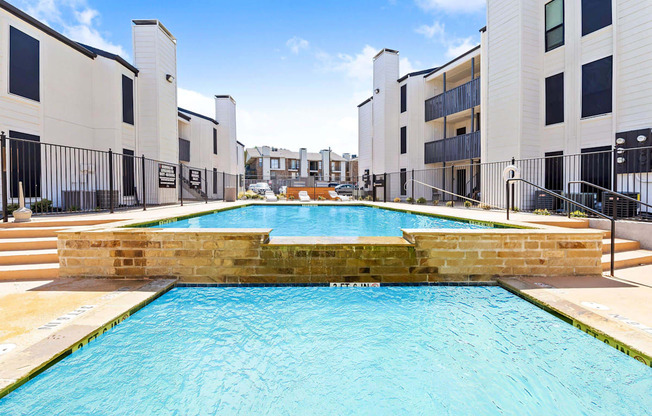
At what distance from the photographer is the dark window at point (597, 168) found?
1021 centimetres

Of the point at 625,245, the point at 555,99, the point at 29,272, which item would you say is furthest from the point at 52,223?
the point at 555,99

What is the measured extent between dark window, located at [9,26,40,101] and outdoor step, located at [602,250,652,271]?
1532 centimetres

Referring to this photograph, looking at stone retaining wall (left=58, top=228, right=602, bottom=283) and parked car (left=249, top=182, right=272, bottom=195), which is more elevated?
parked car (left=249, top=182, right=272, bottom=195)

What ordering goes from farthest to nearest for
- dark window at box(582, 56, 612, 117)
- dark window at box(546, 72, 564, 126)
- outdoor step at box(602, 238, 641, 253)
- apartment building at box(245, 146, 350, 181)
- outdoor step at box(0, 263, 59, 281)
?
apartment building at box(245, 146, 350, 181) < dark window at box(546, 72, 564, 126) < dark window at box(582, 56, 612, 117) < outdoor step at box(602, 238, 641, 253) < outdoor step at box(0, 263, 59, 281)

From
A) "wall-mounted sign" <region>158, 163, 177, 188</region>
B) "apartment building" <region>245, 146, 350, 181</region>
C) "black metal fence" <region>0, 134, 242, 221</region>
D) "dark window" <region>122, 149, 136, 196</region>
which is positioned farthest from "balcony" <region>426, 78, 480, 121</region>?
"apartment building" <region>245, 146, 350, 181</region>

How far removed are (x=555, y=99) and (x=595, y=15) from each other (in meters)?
2.73

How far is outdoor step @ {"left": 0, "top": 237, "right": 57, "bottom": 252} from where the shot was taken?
211 inches

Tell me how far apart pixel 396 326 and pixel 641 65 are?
11595mm

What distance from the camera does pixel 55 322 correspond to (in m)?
3.15

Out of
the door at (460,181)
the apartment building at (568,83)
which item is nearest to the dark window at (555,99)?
the apartment building at (568,83)

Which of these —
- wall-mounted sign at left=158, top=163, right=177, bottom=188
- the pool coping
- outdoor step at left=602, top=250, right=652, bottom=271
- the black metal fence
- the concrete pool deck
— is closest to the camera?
the concrete pool deck

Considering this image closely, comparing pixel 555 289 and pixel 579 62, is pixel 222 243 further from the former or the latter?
pixel 579 62

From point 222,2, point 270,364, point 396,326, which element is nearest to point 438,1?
point 222,2

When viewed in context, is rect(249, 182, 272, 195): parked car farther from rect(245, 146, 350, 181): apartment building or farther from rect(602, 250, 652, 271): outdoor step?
rect(602, 250, 652, 271): outdoor step
